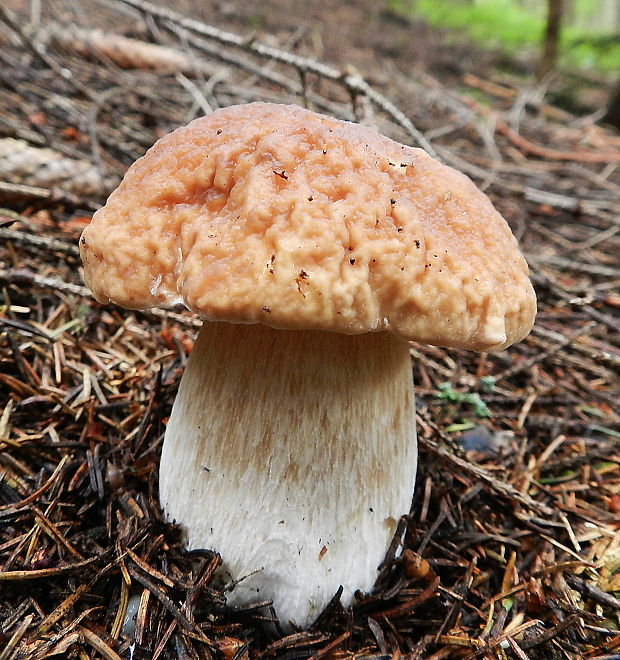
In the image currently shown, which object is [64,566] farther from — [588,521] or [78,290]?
[588,521]

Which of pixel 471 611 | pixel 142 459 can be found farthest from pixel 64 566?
pixel 471 611

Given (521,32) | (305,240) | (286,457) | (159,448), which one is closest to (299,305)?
(305,240)

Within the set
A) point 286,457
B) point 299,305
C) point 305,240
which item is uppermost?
point 305,240

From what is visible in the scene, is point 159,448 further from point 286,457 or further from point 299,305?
point 299,305

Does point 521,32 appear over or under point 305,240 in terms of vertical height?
over

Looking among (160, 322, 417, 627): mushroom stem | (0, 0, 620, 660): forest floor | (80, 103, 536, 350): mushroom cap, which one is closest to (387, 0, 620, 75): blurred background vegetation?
(0, 0, 620, 660): forest floor

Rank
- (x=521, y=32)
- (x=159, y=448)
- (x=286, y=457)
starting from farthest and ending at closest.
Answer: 1. (x=521, y=32)
2. (x=159, y=448)
3. (x=286, y=457)
